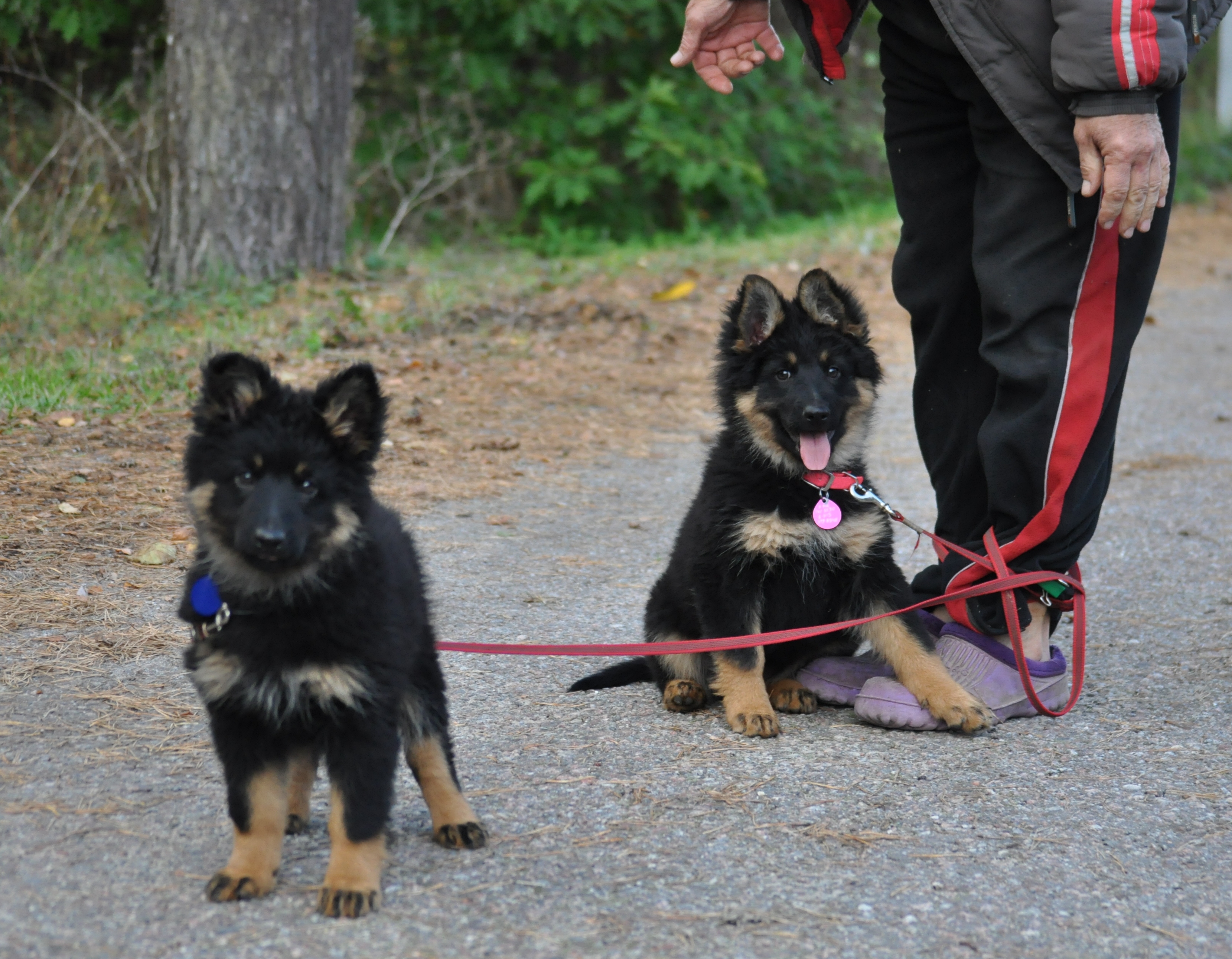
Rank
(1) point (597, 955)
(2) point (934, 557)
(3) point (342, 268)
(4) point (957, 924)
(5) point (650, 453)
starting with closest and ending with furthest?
1. (1) point (597, 955)
2. (4) point (957, 924)
3. (2) point (934, 557)
4. (5) point (650, 453)
5. (3) point (342, 268)

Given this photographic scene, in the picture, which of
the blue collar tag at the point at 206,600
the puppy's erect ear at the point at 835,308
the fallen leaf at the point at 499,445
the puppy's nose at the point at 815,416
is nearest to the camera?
the blue collar tag at the point at 206,600

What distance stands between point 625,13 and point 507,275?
379 centimetres

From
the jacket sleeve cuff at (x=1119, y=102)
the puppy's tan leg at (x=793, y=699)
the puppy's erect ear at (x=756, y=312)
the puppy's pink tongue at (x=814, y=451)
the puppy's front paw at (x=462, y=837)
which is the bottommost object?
the puppy's tan leg at (x=793, y=699)

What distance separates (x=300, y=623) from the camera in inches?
99.7

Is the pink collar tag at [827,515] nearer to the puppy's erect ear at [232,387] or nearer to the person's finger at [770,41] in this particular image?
the person's finger at [770,41]

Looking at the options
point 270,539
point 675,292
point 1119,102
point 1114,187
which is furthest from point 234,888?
point 675,292

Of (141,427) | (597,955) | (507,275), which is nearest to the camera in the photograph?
(597,955)

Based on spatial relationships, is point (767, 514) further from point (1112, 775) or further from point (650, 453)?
point (650, 453)

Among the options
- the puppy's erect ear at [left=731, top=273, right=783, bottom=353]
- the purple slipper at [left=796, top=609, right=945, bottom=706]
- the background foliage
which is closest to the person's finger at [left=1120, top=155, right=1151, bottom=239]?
the puppy's erect ear at [left=731, top=273, right=783, bottom=353]

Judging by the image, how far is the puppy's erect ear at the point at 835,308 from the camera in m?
4.04

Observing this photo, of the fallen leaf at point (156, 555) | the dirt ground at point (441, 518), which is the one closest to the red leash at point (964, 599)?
the dirt ground at point (441, 518)

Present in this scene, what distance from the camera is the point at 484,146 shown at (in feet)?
42.9

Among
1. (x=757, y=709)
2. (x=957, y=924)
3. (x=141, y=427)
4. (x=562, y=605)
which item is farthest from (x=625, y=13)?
(x=957, y=924)

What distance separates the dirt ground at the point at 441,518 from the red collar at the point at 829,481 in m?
0.72
